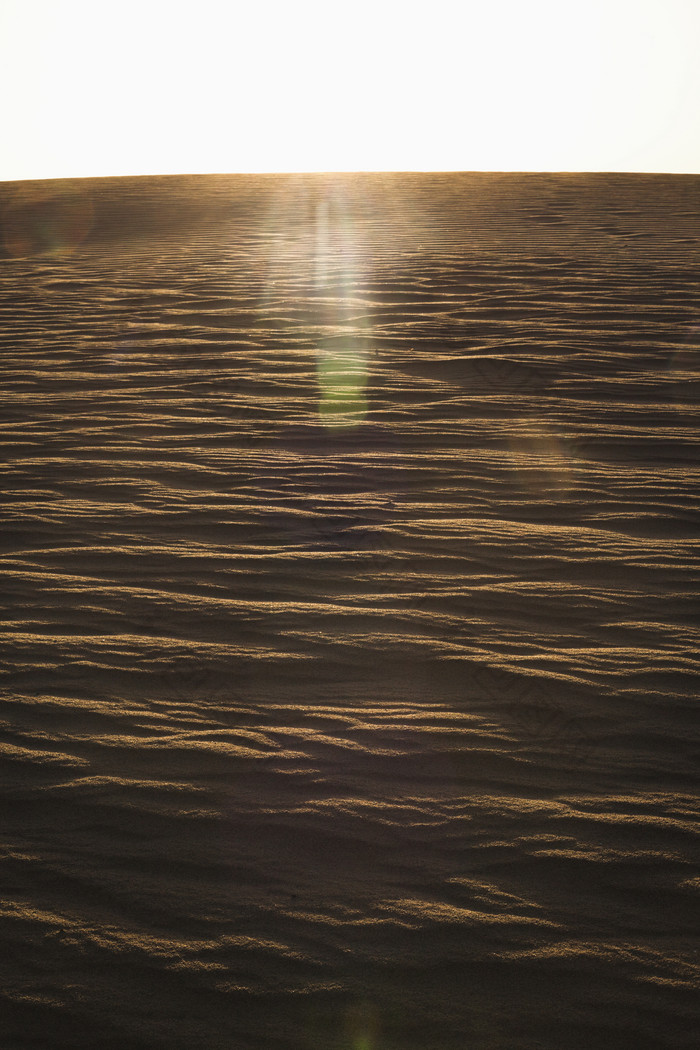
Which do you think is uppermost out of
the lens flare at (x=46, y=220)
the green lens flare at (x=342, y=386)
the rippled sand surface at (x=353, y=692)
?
the lens flare at (x=46, y=220)

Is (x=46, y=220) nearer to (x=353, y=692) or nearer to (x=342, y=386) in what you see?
(x=342, y=386)

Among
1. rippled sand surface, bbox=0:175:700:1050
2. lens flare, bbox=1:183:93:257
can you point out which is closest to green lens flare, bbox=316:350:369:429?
rippled sand surface, bbox=0:175:700:1050

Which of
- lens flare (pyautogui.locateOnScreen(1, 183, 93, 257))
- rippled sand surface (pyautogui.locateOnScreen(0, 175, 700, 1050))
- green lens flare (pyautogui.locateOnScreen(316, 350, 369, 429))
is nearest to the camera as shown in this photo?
rippled sand surface (pyautogui.locateOnScreen(0, 175, 700, 1050))

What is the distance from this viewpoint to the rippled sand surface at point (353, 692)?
6.97 feet

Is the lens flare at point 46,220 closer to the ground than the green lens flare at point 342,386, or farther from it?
farther from it

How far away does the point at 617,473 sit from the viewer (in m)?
4.87

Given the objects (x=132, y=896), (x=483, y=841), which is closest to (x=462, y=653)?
(x=483, y=841)

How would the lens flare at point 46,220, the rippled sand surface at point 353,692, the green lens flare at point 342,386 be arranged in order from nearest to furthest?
the rippled sand surface at point 353,692 < the green lens flare at point 342,386 < the lens flare at point 46,220

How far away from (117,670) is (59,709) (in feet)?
0.92

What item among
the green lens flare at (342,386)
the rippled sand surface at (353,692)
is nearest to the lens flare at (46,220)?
the rippled sand surface at (353,692)

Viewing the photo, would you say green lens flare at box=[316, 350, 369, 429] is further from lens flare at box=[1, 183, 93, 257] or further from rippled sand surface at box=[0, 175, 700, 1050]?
lens flare at box=[1, 183, 93, 257]

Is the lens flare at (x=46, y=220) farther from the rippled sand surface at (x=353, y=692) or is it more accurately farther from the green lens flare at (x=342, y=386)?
the green lens flare at (x=342, y=386)

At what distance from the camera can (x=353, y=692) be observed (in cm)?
317

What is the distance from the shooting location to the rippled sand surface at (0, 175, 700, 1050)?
2.12 metres
